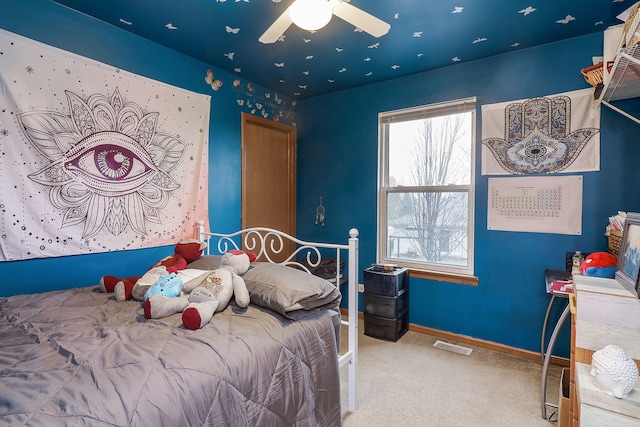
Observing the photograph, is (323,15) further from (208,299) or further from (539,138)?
(539,138)

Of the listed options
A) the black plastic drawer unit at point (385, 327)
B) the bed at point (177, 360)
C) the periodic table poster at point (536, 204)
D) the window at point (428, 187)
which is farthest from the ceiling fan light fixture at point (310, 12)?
the black plastic drawer unit at point (385, 327)

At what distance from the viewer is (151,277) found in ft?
6.03

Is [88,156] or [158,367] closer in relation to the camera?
[158,367]

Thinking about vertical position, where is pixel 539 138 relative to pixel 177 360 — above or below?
above

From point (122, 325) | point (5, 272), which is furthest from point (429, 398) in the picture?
point (5, 272)

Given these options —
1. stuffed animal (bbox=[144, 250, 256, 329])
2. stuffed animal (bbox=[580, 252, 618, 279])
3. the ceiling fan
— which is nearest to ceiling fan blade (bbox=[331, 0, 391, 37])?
the ceiling fan

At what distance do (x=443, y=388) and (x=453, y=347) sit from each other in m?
0.70

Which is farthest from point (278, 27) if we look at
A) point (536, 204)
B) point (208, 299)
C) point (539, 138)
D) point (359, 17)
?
point (536, 204)

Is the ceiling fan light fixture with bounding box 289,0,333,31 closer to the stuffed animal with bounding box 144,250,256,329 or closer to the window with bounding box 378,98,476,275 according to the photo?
the stuffed animal with bounding box 144,250,256,329

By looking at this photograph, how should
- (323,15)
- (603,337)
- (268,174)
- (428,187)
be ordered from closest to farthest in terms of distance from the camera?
(603,337), (323,15), (428,187), (268,174)

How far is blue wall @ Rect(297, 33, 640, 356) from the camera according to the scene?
2.32 metres

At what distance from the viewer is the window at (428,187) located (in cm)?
290

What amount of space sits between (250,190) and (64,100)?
1673 millimetres

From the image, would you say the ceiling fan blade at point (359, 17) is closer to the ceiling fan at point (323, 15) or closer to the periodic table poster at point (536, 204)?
the ceiling fan at point (323, 15)
